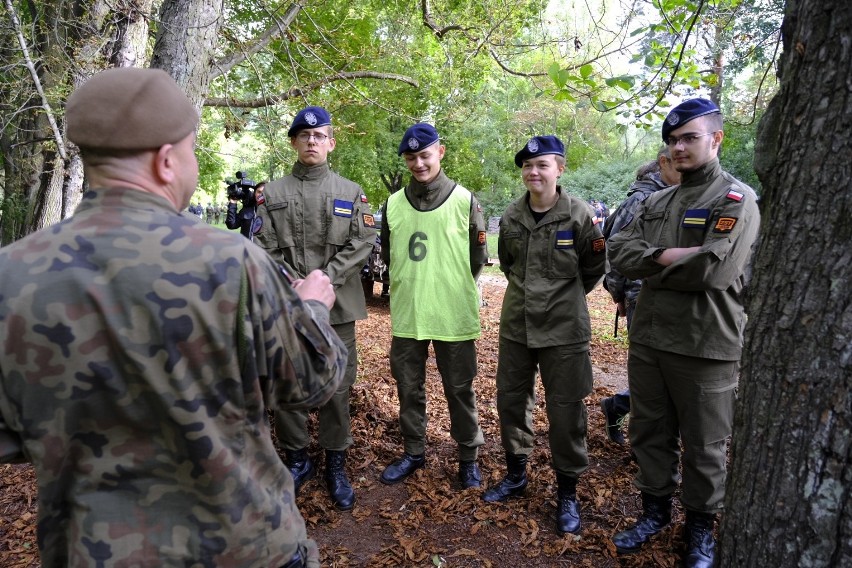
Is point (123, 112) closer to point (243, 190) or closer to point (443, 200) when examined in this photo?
point (443, 200)

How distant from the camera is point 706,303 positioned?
2.83m

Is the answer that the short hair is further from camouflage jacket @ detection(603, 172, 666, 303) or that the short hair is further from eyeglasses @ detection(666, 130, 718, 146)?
camouflage jacket @ detection(603, 172, 666, 303)

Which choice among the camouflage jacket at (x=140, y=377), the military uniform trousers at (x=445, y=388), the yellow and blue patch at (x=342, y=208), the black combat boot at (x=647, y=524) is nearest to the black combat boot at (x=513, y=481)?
the military uniform trousers at (x=445, y=388)

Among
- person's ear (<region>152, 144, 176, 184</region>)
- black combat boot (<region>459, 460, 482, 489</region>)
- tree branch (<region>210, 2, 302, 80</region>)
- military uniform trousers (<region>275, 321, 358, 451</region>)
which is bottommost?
black combat boot (<region>459, 460, 482, 489</region>)

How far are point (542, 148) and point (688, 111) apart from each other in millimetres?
824

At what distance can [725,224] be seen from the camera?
8.94 ft

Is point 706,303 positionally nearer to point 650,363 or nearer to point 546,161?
point 650,363

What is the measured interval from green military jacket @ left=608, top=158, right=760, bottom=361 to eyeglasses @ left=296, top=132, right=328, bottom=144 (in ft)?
6.54

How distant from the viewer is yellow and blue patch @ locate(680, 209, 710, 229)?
2.86 m

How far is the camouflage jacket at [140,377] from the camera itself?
4.15 ft

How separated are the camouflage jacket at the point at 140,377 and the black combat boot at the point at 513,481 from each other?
2.32 meters

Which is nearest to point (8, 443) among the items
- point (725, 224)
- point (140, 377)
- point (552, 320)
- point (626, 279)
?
point (140, 377)

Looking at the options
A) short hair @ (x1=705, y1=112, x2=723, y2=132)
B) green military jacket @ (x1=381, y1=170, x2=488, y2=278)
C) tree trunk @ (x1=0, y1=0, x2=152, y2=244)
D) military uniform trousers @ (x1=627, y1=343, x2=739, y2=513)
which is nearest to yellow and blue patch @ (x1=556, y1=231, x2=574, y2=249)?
green military jacket @ (x1=381, y1=170, x2=488, y2=278)

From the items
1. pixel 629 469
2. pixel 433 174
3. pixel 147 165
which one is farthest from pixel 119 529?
pixel 629 469
